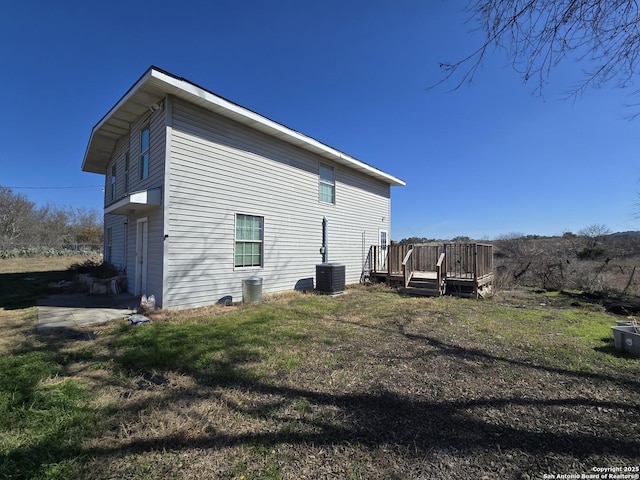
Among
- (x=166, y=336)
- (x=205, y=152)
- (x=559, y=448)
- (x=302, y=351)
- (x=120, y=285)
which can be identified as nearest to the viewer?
(x=559, y=448)

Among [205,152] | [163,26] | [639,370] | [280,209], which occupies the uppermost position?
[163,26]

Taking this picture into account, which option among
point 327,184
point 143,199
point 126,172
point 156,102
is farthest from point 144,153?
point 327,184

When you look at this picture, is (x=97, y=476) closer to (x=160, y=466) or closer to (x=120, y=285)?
(x=160, y=466)

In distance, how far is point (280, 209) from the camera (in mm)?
9219

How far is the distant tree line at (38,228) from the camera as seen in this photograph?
2523cm

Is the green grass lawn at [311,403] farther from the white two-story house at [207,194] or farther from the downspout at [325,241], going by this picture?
the downspout at [325,241]

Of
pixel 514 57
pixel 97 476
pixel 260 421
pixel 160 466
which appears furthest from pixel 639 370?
pixel 97 476

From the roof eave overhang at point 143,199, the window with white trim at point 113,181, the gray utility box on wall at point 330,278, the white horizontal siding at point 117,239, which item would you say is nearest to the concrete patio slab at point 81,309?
the white horizontal siding at point 117,239

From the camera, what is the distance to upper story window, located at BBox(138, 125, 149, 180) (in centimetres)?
764

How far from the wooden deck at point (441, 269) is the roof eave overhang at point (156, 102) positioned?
4.20 metres

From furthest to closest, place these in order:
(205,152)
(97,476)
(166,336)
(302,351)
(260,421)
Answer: (205,152), (166,336), (302,351), (260,421), (97,476)

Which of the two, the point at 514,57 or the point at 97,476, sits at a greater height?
the point at 514,57

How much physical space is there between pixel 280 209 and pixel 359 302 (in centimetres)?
371

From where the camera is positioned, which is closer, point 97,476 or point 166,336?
point 97,476
